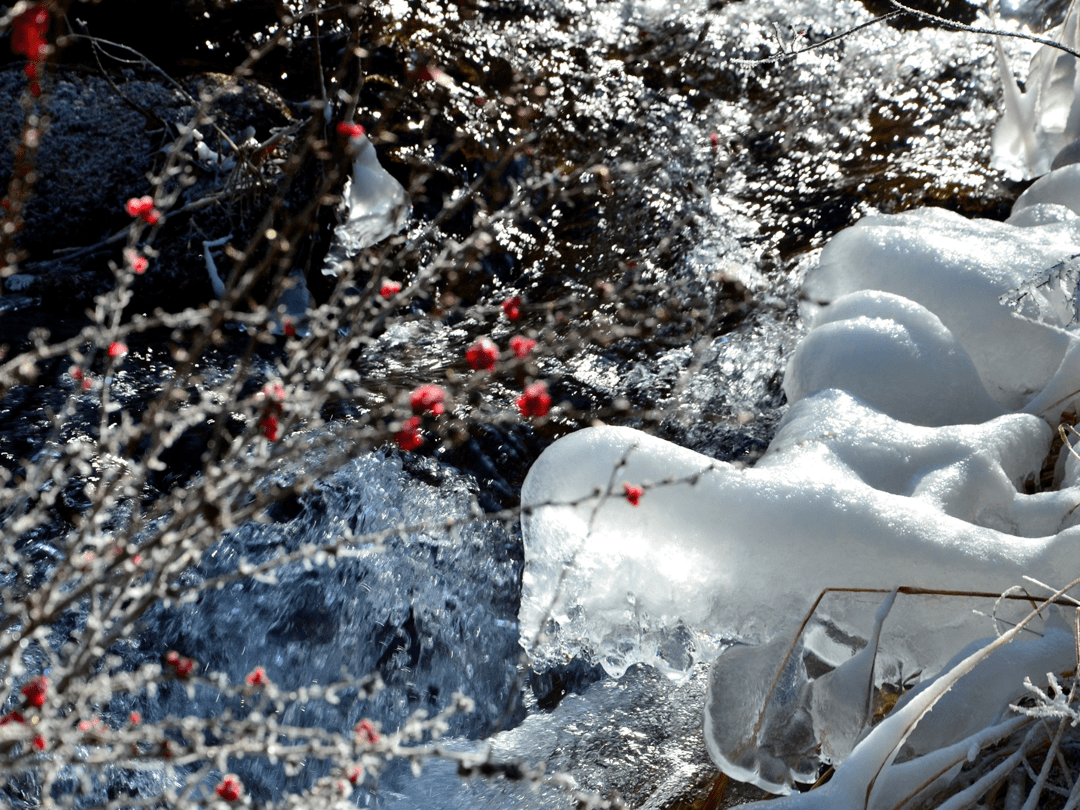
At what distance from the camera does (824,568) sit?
2.00m

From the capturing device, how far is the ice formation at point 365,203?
12.2ft

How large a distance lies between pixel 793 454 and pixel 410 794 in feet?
4.28

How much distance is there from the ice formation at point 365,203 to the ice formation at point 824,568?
1.94 m

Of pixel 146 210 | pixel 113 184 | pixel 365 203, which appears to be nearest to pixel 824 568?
pixel 146 210

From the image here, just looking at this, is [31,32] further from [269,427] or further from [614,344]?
[614,344]

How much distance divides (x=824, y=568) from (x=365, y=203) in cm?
264

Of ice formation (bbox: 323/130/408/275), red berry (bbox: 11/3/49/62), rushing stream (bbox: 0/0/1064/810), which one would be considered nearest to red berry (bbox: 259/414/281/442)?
rushing stream (bbox: 0/0/1064/810)

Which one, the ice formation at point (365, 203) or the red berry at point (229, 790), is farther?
the ice formation at point (365, 203)

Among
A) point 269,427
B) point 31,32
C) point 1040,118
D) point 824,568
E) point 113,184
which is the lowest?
point 824,568

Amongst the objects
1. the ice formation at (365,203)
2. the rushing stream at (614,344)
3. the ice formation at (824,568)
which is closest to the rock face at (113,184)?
the ice formation at (365,203)

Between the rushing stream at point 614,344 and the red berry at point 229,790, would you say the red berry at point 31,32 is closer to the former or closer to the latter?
the rushing stream at point 614,344

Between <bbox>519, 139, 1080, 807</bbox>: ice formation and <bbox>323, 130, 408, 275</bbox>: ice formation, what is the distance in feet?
6.37

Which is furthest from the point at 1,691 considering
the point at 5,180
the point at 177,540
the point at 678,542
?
the point at 5,180

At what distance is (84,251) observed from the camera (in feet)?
11.1
